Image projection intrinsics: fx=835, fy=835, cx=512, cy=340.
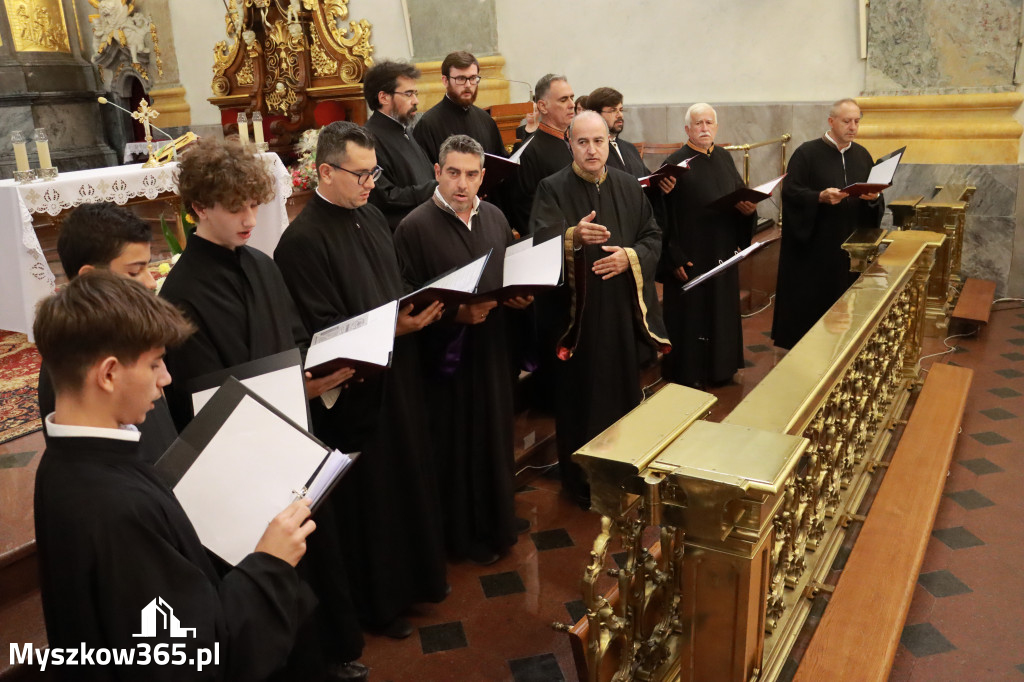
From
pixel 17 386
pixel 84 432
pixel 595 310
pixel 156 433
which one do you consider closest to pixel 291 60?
pixel 17 386

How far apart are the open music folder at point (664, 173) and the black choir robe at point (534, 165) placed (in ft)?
1.73

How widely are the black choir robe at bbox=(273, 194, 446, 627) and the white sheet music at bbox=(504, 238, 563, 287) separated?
0.53m

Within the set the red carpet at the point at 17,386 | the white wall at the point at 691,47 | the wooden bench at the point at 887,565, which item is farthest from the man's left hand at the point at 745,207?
the red carpet at the point at 17,386

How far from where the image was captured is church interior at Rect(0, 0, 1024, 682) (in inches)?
91.0

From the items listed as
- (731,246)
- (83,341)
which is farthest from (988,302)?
(83,341)

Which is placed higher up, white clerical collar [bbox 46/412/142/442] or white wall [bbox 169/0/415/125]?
white wall [bbox 169/0/415/125]

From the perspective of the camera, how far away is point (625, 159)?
5691 millimetres

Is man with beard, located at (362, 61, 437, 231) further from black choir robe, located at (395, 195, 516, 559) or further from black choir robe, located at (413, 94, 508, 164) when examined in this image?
black choir robe, located at (395, 195, 516, 559)

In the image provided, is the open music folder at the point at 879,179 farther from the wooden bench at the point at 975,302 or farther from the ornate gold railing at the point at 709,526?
the ornate gold railing at the point at 709,526

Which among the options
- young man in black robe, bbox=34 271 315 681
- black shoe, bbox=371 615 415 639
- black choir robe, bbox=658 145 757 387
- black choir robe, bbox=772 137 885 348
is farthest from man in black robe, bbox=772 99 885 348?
young man in black robe, bbox=34 271 315 681

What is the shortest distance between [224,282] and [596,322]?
2.22 metres

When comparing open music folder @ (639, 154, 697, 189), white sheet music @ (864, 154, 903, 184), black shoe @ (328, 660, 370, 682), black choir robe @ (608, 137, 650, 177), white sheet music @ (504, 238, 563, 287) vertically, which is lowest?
black shoe @ (328, 660, 370, 682)

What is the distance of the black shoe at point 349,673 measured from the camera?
301 cm

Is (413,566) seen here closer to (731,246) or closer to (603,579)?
(603,579)
